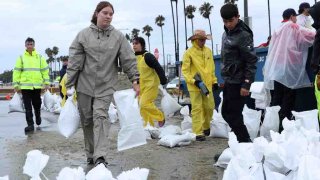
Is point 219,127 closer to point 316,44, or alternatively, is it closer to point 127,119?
point 127,119

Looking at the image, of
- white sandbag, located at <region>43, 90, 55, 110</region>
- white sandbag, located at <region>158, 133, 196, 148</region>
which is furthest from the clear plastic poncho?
white sandbag, located at <region>43, 90, 55, 110</region>

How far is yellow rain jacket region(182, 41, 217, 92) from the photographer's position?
7711 millimetres

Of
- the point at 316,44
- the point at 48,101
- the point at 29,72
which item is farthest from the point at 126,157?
the point at 48,101

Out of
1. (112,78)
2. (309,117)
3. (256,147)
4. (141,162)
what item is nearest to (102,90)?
(112,78)

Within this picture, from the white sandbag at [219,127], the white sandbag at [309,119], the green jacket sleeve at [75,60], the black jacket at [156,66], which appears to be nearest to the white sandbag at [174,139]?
the white sandbag at [219,127]

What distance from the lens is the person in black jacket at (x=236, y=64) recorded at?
5691 millimetres

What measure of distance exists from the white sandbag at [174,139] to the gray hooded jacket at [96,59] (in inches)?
58.8

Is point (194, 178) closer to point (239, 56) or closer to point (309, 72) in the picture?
point (239, 56)

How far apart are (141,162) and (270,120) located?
1775mm

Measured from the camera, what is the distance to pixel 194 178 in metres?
4.99

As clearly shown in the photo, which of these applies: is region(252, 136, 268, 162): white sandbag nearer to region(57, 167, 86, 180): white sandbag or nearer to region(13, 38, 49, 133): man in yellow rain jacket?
region(57, 167, 86, 180): white sandbag

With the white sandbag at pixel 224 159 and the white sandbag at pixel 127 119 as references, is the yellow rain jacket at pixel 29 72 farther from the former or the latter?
the white sandbag at pixel 224 159

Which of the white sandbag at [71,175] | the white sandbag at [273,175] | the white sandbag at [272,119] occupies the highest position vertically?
A: the white sandbag at [71,175]

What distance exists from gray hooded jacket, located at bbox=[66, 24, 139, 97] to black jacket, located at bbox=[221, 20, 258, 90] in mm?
1066
